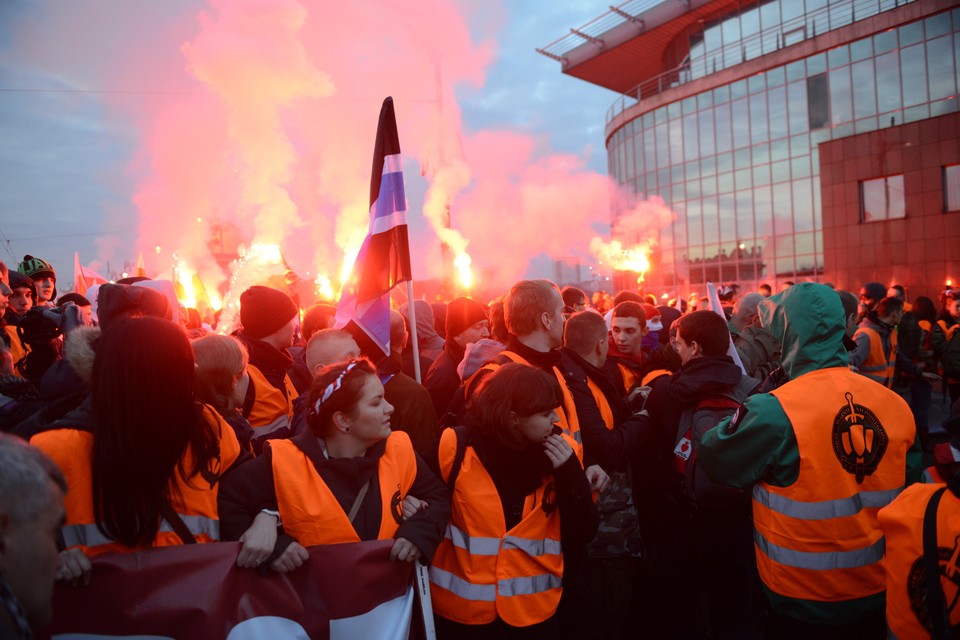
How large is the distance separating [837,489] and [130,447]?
9.82 ft

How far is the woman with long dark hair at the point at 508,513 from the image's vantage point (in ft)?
9.30

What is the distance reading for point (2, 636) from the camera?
3.81 feet

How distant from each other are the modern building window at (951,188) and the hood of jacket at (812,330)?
1095 inches

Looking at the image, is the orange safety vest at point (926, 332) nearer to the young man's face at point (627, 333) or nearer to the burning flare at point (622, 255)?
the young man's face at point (627, 333)

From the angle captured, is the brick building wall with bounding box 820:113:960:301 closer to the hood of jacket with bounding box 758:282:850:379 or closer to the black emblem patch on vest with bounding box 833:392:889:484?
the hood of jacket with bounding box 758:282:850:379

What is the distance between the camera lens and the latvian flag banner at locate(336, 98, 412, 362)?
14.0 feet

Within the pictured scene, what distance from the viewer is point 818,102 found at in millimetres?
28969

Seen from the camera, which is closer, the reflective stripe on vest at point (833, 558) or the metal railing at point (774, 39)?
the reflective stripe on vest at point (833, 558)

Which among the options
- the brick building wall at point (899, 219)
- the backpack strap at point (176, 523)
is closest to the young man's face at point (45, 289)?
the backpack strap at point (176, 523)

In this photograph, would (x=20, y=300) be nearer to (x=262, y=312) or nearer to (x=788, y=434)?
(x=262, y=312)

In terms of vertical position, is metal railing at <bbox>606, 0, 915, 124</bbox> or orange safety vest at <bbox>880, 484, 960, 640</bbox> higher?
metal railing at <bbox>606, 0, 915, 124</bbox>

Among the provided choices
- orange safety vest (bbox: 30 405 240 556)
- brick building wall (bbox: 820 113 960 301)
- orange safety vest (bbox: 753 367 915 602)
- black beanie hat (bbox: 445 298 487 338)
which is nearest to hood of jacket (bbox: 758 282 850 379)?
orange safety vest (bbox: 753 367 915 602)

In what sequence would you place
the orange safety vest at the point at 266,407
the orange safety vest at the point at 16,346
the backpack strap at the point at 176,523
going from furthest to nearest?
the orange safety vest at the point at 16,346, the orange safety vest at the point at 266,407, the backpack strap at the point at 176,523

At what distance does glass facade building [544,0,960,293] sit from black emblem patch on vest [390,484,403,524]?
97.9 ft
